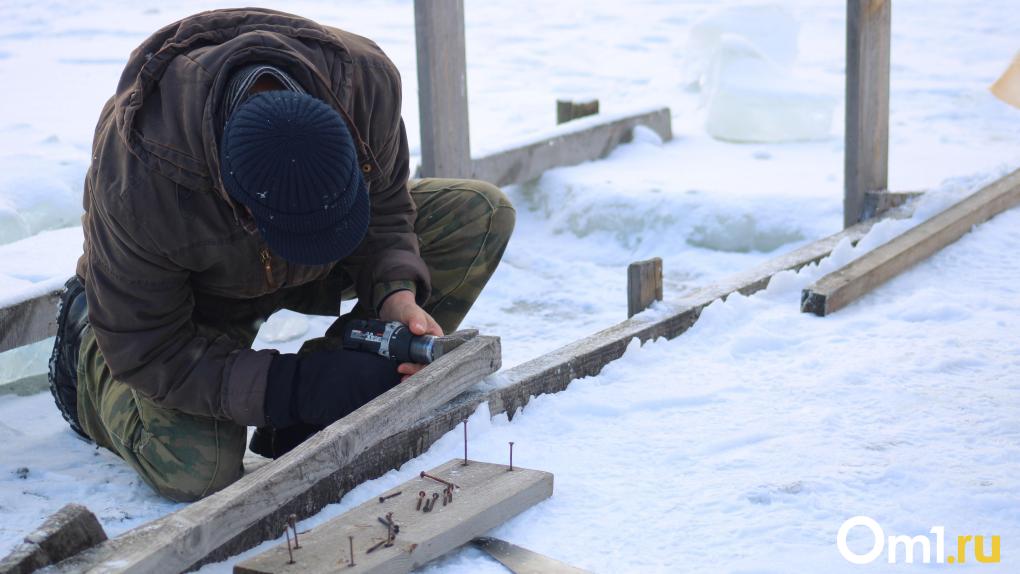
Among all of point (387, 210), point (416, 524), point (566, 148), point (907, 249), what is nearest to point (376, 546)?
point (416, 524)

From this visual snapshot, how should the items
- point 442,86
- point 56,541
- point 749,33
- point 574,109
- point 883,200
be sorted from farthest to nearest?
point 749,33 → point 574,109 → point 883,200 → point 442,86 → point 56,541

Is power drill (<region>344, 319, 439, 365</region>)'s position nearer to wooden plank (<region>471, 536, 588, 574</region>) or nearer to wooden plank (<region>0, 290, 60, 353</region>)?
wooden plank (<region>471, 536, 588, 574</region>)

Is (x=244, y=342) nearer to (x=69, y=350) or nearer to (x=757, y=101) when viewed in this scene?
(x=69, y=350)

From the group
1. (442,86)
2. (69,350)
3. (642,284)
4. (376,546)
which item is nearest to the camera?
(376,546)

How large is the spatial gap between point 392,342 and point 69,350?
811mm

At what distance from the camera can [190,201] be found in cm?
212

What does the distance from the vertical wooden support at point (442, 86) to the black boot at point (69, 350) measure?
163 centimetres

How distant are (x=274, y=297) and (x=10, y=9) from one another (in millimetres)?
9395

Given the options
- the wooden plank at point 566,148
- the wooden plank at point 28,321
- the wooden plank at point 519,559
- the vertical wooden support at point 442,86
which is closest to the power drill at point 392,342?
the wooden plank at point 519,559

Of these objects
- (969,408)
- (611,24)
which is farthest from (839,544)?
(611,24)

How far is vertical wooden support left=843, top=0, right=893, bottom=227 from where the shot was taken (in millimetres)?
3943

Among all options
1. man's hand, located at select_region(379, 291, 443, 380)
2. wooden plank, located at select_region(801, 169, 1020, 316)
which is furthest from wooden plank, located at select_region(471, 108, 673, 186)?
man's hand, located at select_region(379, 291, 443, 380)

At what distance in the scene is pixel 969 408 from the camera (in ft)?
7.77

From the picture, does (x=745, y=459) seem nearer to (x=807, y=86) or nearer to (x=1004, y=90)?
(x=1004, y=90)
